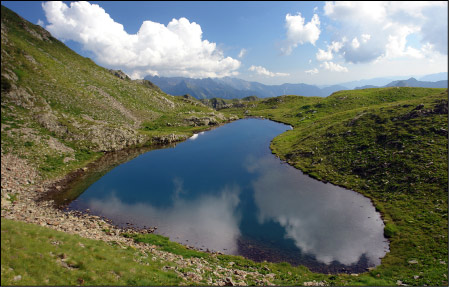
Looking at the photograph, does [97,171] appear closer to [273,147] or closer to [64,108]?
[64,108]

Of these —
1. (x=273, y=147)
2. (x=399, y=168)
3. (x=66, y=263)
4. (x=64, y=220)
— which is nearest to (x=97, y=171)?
(x=64, y=220)

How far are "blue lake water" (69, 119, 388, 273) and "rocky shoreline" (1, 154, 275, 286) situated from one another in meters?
4.42

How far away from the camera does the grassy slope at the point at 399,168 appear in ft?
94.3

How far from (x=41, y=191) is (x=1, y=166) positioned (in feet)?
29.9

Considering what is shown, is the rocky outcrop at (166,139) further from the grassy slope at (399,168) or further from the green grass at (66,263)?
the green grass at (66,263)

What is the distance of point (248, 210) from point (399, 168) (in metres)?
36.1

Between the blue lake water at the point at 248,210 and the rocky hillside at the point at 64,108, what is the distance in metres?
16.7

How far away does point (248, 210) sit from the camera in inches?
1676

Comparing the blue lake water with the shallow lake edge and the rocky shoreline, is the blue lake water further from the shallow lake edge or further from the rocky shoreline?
the rocky shoreline

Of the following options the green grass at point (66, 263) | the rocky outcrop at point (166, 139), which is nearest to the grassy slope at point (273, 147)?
the green grass at point (66, 263)

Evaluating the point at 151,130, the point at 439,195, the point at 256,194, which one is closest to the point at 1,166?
the point at 256,194

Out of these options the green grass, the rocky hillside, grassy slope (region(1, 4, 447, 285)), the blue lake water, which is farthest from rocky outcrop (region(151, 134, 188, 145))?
the green grass

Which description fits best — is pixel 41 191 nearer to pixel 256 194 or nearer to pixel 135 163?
pixel 135 163

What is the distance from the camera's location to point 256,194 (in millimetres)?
48938
